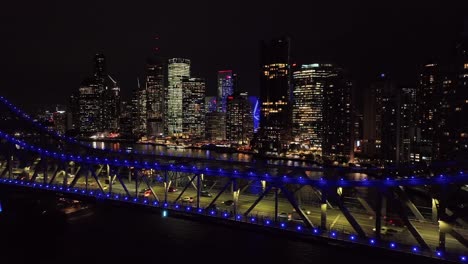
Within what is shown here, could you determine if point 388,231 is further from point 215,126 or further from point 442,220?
point 215,126

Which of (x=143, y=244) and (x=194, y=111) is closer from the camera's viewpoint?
(x=143, y=244)

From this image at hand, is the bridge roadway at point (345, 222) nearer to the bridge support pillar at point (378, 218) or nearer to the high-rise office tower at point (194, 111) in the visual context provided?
the bridge support pillar at point (378, 218)

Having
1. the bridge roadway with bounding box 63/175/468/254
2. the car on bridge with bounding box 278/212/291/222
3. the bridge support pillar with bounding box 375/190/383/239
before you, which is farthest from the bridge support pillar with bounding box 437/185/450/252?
the car on bridge with bounding box 278/212/291/222

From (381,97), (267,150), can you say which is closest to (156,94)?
(267,150)

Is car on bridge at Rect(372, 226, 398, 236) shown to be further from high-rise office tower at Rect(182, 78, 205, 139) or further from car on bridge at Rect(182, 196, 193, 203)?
high-rise office tower at Rect(182, 78, 205, 139)

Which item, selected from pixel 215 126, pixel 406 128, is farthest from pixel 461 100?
pixel 215 126
